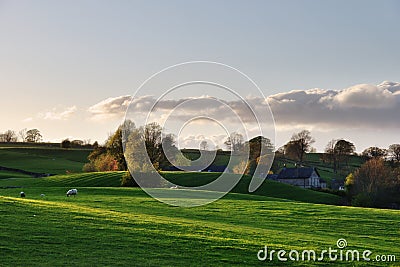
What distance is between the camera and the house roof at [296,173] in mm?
118688

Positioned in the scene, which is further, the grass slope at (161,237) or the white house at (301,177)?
the white house at (301,177)

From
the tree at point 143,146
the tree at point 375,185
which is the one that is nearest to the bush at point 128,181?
the tree at point 143,146

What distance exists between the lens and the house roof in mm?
118688

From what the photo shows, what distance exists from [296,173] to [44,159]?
67774 millimetres

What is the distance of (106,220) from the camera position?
88.0ft

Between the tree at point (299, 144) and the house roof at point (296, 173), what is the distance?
559 centimetres

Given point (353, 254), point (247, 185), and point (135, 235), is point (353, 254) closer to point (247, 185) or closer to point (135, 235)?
point (135, 235)

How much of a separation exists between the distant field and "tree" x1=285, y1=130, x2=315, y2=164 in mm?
49270

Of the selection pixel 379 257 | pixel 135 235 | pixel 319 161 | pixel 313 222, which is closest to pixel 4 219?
pixel 135 235

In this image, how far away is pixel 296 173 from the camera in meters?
120

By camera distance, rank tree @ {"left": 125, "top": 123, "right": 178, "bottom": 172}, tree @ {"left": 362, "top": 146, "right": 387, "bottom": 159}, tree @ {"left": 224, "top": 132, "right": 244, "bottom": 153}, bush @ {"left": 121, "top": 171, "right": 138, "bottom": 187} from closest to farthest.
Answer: tree @ {"left": 224, "top": 132, "right": 244, "bottom": 153} < tree @ {"left": 125, "top": 123, "right": 178, "bottom": 172} < bush @ {"left": 121, "top": 171, "right": 138, "bottom": 187} < tree @ {"left": 362, "top": 146, "right": 387, "bottom": 159}

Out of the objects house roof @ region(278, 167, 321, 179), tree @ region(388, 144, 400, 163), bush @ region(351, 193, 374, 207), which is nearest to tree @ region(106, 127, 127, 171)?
bush @ region(351, 193, 374, 207)

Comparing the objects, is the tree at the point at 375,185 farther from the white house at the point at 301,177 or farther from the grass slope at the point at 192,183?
the white house at the point at 301,177

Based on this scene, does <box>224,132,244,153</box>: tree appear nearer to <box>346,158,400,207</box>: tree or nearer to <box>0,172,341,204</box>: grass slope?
<box>346,158,400,207</box>: tree
